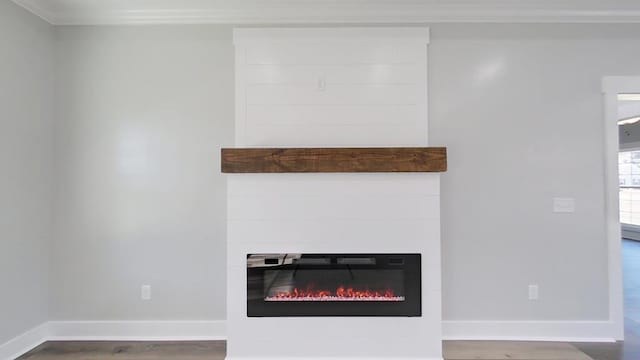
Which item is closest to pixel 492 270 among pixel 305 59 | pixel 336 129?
pixel 336 129

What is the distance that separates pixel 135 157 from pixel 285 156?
4.37 feet

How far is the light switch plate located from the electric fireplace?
131 cm

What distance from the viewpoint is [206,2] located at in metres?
2.57

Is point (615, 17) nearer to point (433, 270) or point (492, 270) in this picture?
point (492, 270)

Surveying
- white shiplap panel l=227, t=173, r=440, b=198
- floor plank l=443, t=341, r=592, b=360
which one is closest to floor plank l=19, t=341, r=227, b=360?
white shiplap panel l=227, t=173, r=440, b=198

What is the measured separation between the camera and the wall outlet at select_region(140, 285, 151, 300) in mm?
2707

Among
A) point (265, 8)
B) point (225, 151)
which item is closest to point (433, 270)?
point (225, 151)

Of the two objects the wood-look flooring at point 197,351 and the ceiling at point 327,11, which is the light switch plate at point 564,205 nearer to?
the wood-look flooring at point 197,351

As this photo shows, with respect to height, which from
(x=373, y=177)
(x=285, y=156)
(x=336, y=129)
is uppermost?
(x=336, y=129)

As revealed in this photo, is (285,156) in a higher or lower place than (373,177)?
higher

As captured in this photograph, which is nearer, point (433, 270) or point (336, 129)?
point (433, 270)

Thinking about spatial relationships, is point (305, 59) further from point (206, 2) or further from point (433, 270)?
point (433, 270)

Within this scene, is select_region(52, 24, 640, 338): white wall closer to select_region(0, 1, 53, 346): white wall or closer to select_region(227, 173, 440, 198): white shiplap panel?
select_region(0, 1, 53, 346): white wall

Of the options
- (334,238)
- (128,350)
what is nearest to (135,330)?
(128,350)
